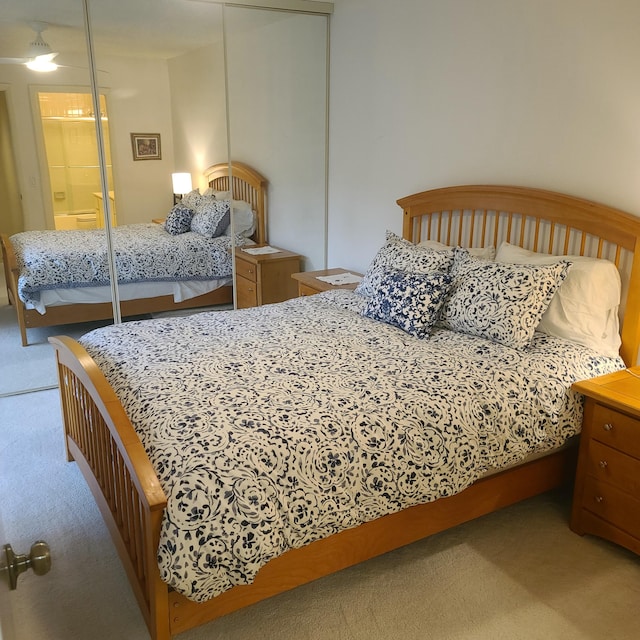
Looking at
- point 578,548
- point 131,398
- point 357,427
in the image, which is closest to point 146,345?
point 131,398

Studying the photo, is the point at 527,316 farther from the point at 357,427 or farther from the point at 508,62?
the point at 508,62

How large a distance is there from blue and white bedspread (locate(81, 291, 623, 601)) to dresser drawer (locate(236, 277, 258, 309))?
4.44 ft

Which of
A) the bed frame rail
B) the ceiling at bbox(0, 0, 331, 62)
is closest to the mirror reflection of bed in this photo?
the ceiling at bbox(0, 0, 331, 62)

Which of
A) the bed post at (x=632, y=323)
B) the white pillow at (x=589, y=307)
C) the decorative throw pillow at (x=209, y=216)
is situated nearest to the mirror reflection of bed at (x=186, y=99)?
the decorative throw pillow at (x=209, y=216)

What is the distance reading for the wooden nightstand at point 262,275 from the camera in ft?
13.6

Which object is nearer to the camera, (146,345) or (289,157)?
(146,345)

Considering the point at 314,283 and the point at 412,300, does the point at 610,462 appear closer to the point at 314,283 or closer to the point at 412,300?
the point at 412,300

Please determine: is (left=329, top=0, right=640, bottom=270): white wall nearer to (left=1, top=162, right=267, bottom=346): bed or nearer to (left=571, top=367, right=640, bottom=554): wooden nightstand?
(left=1, top=162, right=267, bottom=346): bed

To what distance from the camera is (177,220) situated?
390cm

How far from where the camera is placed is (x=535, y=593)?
2.14m

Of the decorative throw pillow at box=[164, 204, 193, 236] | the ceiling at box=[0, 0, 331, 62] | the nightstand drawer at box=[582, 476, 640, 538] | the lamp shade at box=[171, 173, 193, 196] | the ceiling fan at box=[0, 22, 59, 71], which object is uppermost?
the ceiling at box=[0, 0, 331, 62]

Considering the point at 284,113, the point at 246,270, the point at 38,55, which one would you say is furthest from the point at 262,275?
the point at 38,55

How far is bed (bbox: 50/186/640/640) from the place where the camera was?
68.0 inches

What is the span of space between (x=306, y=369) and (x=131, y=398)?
0.64 m
